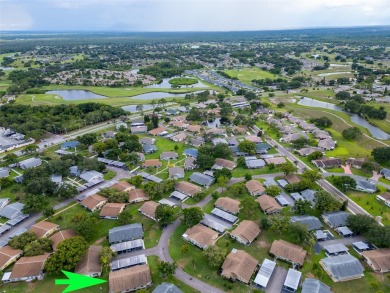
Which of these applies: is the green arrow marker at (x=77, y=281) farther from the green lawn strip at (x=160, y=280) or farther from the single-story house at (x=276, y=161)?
the single-story house at (x=276, y=161)

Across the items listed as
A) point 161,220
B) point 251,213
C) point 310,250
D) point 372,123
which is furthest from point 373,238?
point 372,123

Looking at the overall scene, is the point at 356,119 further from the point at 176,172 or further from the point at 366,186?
the point at 176,172

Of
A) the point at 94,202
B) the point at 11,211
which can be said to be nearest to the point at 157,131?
the point at 94,202

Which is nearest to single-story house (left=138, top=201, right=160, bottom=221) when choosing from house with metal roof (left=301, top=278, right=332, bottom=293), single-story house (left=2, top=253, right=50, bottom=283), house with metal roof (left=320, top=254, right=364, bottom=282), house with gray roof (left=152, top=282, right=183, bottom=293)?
house with gray roof (left=152, top=282, right=183, bottom=293)

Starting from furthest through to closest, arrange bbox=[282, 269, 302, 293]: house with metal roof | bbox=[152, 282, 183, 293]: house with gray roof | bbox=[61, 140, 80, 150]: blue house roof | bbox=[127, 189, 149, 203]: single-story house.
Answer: bbox=[61, 140, 80, 150]: blue house roof
bbox=[127, 189, 149, 203]: single-story house
bbox=[282, 269, 302, 293]: house with metal roof
bbox=[152, 282, 183, 293]: house with gray roof

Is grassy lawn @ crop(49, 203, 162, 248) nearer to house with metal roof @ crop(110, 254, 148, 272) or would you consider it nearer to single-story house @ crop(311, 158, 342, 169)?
house with metal roof @ crop(110, 254, 148, 272)

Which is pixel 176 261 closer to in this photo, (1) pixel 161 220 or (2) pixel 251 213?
(1) pixel 161 220
